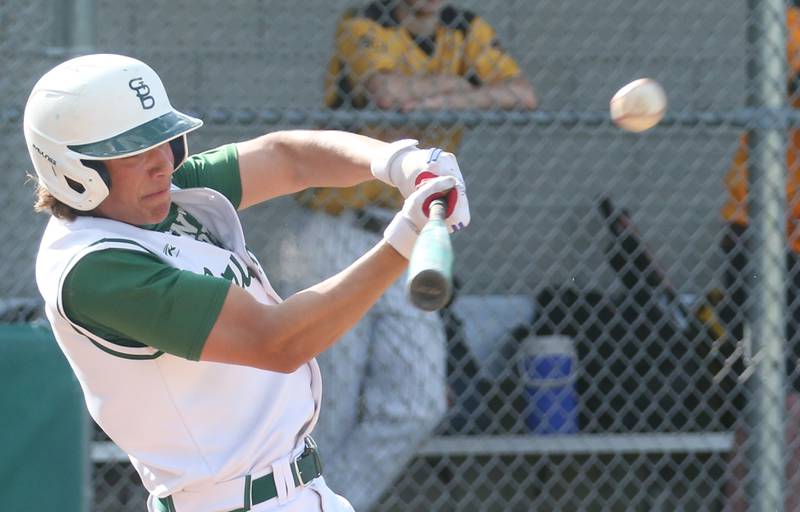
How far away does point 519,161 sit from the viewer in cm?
575

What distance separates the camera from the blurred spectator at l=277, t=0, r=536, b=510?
14.6ft

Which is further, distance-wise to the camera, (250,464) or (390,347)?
(390,347)

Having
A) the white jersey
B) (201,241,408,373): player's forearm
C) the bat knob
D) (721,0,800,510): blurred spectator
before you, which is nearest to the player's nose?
the white jersey

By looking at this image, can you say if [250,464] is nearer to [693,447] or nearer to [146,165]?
[146,165]

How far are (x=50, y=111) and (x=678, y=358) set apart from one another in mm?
3059

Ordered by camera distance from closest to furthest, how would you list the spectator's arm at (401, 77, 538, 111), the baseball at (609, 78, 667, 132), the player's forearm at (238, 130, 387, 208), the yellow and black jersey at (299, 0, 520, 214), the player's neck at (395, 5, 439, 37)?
1. the player's forearm at (238, 130, 387, 208)
2. the baseball at (609, 78, 667, 132)
3. the spectator's arm at (401, 77, 538, 111)
4. the yellow and black jersey at (299, 0, 520, 214)
5. the player's neck at (395, 5, 439, 37)

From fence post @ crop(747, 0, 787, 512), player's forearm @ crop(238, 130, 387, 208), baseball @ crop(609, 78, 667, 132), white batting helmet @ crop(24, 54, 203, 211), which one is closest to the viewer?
white batting helmet @ crop(24, 54, 203, 211)

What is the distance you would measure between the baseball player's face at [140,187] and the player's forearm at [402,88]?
1.82 metres

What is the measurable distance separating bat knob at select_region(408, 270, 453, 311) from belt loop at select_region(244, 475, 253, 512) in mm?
935

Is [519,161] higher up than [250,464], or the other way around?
[250,464]

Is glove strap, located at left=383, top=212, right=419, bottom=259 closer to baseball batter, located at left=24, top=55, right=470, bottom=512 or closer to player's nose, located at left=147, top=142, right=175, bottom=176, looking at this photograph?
baseball batter, located at left=24, top=55, right=470, bottom=512

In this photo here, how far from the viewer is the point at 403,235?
7.66 feet

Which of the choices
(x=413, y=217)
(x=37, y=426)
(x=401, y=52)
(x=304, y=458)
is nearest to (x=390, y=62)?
(x=401, y=52)

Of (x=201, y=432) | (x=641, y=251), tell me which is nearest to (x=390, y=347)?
(x=641, y=251)
